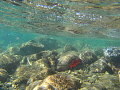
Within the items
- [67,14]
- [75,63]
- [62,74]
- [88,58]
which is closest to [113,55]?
[88,58]

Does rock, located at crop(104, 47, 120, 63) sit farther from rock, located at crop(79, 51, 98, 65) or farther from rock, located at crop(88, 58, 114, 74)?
rock, located at crop(88, 58, 114, 74)

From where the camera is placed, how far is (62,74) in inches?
219

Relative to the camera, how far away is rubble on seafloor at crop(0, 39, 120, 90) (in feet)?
15.6

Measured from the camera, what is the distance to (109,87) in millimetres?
5094

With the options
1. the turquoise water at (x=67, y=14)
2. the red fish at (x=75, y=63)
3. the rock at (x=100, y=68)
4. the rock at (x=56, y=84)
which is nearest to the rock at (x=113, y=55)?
the rock at (x=100, y=68)

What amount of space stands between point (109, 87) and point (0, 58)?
9.50 meters

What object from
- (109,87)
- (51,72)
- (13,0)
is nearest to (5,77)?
(51,72)

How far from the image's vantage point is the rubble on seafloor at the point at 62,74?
15.6ft

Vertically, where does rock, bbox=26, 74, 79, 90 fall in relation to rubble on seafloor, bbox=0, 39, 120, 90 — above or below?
above

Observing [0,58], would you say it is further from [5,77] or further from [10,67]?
[5,77]

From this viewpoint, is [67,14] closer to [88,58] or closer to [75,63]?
[88,58]

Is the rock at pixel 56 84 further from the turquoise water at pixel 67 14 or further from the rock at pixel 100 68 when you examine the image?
the turquoise water at pixel 67 14

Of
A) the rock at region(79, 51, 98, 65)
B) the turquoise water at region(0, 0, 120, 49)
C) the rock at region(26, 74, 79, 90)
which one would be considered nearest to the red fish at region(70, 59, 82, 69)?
the rock at region(79, 51, 98, 65)

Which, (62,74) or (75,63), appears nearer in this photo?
(62,74)
